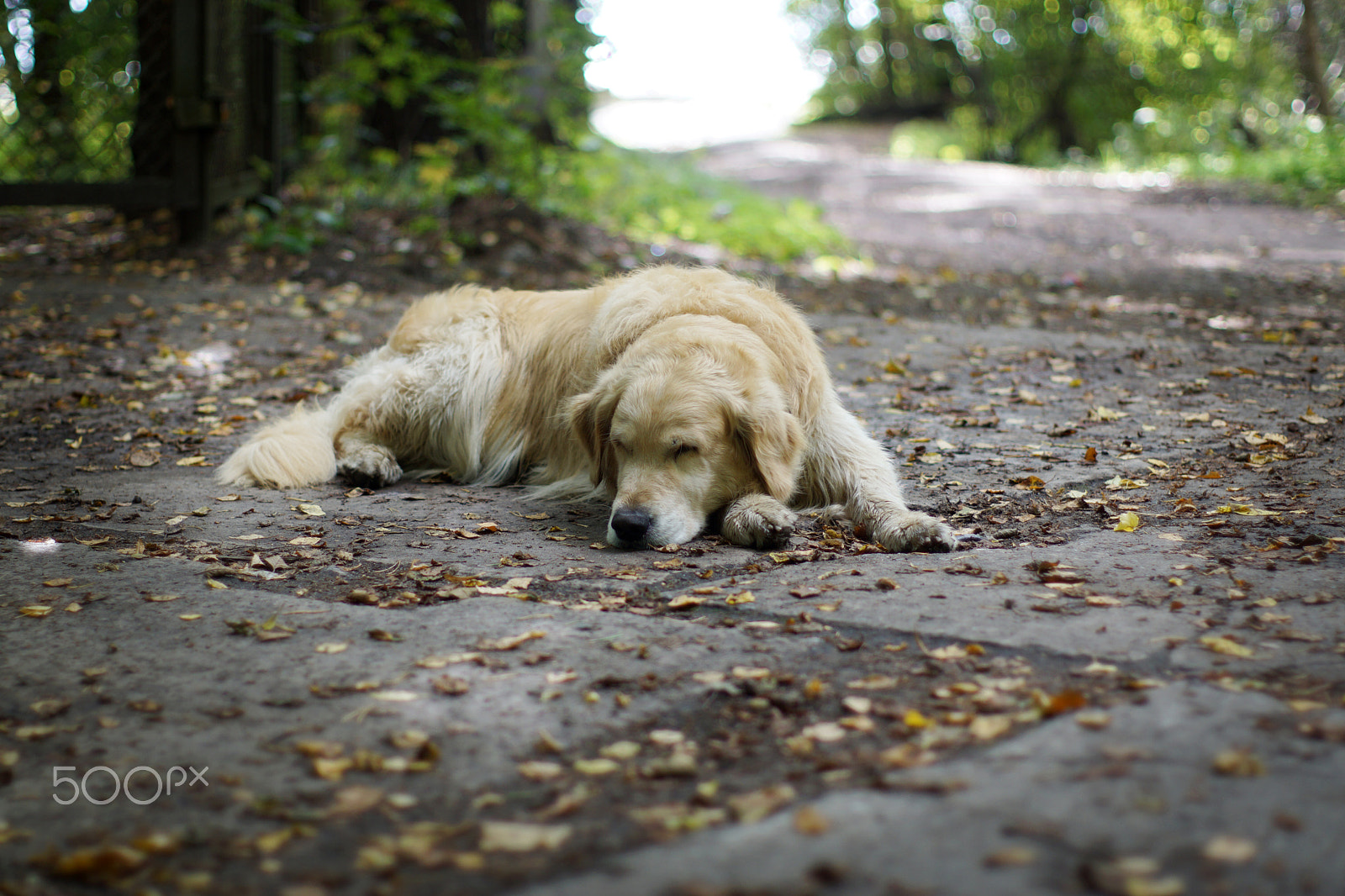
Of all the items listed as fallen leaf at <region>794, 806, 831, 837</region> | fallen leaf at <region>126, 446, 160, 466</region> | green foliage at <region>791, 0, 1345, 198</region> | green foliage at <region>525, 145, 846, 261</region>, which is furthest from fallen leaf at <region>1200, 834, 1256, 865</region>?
green foliage at <region>791, 0, 1345, 198</region>

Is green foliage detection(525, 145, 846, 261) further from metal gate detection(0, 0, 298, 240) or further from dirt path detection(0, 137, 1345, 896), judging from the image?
dirt path detection(0, 137, 1345, 896)

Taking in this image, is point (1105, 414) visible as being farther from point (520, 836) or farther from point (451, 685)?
point (520, 836)

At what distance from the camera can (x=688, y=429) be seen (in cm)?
384

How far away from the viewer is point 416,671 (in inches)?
106

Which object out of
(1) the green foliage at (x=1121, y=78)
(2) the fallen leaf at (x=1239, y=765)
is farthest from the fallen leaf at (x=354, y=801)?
(1) the green foliage at (x=1121, y=78)

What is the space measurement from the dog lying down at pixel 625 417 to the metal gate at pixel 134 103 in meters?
4.38

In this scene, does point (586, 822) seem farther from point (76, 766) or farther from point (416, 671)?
A: point (76, 766)

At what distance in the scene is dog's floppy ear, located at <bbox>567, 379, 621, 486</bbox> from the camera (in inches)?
161

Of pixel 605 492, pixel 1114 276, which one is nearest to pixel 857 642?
pixel 605 492

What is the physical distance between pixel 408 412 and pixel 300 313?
331cm

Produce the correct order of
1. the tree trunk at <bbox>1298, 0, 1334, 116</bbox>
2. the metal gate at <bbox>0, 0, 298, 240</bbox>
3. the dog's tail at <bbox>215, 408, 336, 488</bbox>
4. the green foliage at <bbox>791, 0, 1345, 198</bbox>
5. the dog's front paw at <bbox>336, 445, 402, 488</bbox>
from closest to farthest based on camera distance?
the dog's tail at <bbox>215, 408, 336, 488</bbox> → the dog's front paw at <bbox>336, 445, 402, 488</bbox> → the metal gate at <bbox>0, 0, 298, 240</bbox> → the tree trunk at <bbox>1298, 0, 1334, 116</bbox> → the green foliage at <bbox>791, 0, 1345, 198</bbox>

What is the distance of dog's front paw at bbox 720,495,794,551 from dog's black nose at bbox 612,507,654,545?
0.34 meters

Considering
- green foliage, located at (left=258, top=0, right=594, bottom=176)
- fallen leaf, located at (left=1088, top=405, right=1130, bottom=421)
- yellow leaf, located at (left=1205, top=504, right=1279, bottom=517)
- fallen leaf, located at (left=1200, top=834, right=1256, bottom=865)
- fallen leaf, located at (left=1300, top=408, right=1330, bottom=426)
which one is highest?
green foliage, located at (left=258, top=0, right=594, bottom=176)

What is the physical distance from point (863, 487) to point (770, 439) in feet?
1.60
